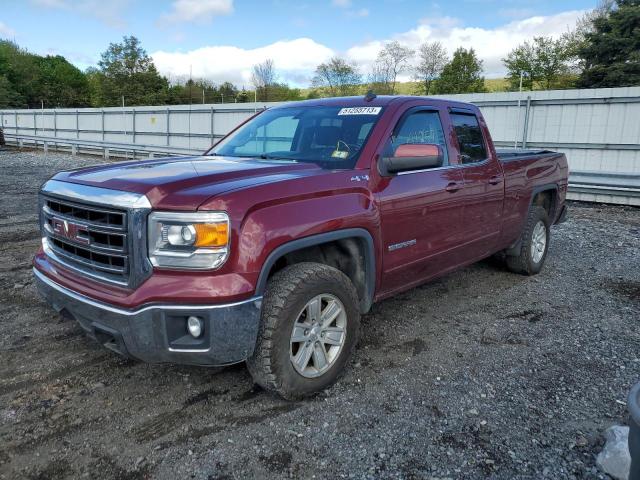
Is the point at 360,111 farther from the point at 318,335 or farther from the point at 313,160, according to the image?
the point at 318,335

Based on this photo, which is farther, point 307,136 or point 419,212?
point 307,136

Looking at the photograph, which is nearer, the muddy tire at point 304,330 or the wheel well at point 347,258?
the muddy tire at point 304,330

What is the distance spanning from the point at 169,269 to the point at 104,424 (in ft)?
3.37

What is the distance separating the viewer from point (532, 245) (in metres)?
5.81

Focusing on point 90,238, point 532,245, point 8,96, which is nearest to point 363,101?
point 90,238

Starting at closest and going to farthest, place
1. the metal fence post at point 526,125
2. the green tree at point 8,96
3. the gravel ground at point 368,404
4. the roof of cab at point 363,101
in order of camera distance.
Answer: the gravel ground at point 368,404, the roof of cab at point 363,101, the metal fence post at point 526,125, the green tree at point 8,96

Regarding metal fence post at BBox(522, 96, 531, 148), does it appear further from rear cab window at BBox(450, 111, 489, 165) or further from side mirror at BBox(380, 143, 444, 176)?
side mirror at BBox(380, 143, 444, 176)

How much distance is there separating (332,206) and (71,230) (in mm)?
1580

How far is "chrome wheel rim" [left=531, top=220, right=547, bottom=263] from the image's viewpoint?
19.1 ft

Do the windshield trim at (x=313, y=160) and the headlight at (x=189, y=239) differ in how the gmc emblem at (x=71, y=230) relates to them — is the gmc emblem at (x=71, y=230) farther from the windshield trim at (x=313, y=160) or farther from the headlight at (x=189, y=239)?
the windshield trim at (x=313, y=160)

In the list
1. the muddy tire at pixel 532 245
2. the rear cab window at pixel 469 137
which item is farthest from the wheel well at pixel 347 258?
the muddy tire at pixel 532 245

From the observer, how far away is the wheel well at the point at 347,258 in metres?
3.34

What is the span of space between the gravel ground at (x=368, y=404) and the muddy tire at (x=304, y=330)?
171 millimetres

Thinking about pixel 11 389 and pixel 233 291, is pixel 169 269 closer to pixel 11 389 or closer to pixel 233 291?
pixel 233 291
